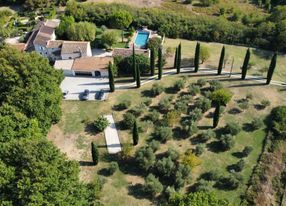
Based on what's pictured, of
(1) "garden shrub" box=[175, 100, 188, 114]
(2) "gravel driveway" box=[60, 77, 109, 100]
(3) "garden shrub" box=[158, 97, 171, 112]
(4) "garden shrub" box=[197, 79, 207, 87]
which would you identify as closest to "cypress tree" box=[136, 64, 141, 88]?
(2) "gravel driveway" box=[60, 77, 109, 100]

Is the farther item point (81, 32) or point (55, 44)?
point (81, 32)

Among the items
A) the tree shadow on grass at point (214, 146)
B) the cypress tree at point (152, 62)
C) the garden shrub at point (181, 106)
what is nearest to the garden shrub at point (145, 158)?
the tree shadow on grass at point (214, 146)

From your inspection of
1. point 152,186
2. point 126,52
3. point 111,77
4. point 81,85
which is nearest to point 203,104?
point 111,77

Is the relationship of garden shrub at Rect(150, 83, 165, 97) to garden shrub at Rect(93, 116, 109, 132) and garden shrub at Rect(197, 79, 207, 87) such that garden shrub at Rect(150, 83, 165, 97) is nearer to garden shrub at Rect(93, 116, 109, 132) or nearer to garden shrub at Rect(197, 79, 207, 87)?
garden shrub at Rect(197, 79, 207, 87)

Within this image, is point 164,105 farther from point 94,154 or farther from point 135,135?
point 94,154

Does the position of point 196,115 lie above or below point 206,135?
above

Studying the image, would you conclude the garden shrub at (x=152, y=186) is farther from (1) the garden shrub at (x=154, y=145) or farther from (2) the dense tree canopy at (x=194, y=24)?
(2) the dense tree canopy at (x=194, y=24)

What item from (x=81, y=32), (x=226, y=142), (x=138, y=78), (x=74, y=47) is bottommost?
(x=226, y=142)
